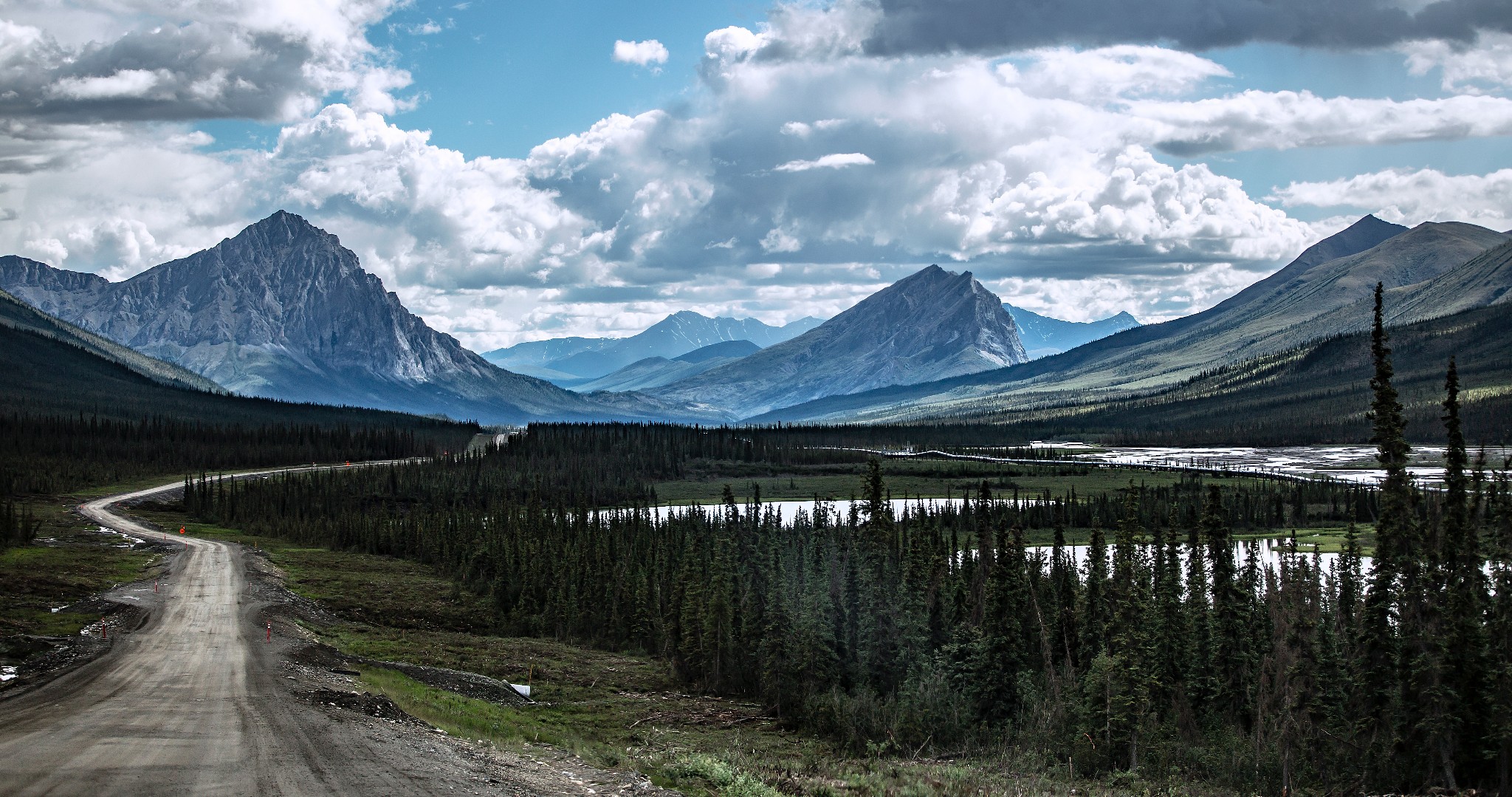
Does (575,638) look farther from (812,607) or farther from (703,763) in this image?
(703,763)

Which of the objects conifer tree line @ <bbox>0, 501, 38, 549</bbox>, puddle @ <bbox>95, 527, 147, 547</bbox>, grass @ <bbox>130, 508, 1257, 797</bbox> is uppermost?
conifer tree line @ <bbox>0, 501, 38, 549</bbox>

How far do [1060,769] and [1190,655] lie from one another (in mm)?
17499

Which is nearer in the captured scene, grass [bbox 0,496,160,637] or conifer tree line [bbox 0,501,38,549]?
grass [bbox 0,496,160,637]

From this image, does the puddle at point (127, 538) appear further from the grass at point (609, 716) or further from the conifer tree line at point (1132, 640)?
the conifer tree line at point (1132, 640)

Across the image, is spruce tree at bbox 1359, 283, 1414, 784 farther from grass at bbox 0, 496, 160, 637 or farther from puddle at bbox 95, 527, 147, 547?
puddle at bbox 95, 527, 147, 547

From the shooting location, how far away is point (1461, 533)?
51656 millimetres

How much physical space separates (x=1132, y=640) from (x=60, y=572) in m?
78.7

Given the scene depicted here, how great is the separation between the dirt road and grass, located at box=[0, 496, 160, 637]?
1231 cm

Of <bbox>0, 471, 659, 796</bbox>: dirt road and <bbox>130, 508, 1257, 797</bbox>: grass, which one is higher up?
<bbox>0, 471, 659, 796</bbox>: dirt road

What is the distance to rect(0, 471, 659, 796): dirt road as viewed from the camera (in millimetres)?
31328

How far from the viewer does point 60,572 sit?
85312 millimetres

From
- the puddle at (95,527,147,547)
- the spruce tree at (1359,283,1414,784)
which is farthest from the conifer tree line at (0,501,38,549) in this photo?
the spruce tree at (1359,283,1414,784)

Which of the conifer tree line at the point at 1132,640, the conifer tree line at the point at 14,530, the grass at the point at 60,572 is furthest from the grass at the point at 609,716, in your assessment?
the conifer tree line at the point at 14,530

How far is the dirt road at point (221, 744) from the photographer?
103ft
